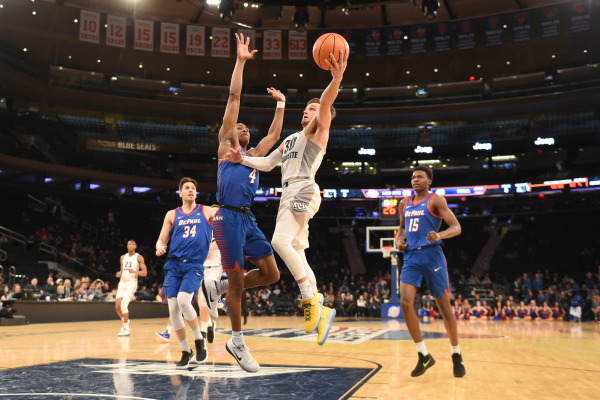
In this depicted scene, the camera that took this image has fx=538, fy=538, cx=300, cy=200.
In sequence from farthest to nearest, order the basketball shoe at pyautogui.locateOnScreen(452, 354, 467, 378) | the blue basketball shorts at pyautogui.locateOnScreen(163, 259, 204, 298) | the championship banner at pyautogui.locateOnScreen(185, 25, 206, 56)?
the championship banner at pyautogui.locateOnScreen(185, 25, 206, 56), the blue basketball shorts at pyautogui.locateOnScreen(163, 259, 204, 298), the basketball shoe at pyautogui.locateOnScreen(452, 354, 467, 378)

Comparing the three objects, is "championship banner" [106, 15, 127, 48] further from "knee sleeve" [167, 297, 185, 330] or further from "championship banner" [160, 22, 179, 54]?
"knee sleeve" [167, 297, 185, 330]

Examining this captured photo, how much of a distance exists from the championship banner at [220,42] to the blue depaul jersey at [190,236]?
20.8m

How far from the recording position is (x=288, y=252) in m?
5.11

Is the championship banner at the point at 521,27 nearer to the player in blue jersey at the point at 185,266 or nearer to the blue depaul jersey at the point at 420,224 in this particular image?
the blue depaul jersey at the point at 420,224

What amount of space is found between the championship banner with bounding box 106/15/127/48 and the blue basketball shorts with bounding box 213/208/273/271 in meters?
21.8

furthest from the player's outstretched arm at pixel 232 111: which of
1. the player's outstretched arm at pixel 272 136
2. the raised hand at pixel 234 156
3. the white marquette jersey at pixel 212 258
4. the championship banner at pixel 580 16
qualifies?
the championship banner at pixel 580 16

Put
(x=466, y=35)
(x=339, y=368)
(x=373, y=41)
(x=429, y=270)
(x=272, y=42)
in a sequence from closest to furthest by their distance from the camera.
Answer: (x=429, y=270) < (x=339, y=368) < (x=466, y=35) < (x=272, y=42) < (x=373, y=41)

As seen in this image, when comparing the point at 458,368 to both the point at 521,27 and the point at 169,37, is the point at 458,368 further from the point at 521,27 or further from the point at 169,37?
the point at 521,27

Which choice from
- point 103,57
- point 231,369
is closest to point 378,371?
point 231,369

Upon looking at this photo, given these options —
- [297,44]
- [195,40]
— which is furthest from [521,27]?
[195,40]

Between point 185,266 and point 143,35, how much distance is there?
21.3 metres

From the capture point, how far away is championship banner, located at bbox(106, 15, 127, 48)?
24.4m

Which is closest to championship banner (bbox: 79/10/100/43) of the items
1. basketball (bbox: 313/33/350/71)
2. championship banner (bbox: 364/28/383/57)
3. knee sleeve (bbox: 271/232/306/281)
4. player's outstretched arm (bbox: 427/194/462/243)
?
championship banner (bbox: 364/28/383/57)

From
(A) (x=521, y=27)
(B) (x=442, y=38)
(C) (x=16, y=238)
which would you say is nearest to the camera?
(C) (x=16, y=238)
